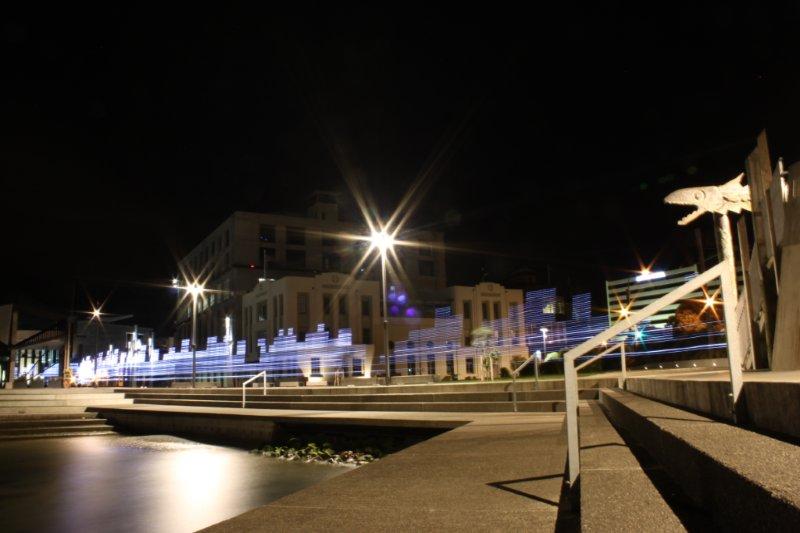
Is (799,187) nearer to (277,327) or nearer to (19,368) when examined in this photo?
(277,327)

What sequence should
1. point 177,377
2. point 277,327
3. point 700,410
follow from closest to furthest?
point 700,410 → point 277,327 → point 177,377

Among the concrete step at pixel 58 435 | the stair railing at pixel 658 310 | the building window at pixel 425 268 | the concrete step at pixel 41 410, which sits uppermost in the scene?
the building window at pixel 425 268

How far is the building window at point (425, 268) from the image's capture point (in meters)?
62.7

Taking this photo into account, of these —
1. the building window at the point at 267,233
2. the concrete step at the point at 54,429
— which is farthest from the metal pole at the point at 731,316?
the building window at the point at 267,233

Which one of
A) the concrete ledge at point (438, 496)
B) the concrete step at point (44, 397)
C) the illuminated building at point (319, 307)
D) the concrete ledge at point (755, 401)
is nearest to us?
the concrete ledge at point (755, 401)

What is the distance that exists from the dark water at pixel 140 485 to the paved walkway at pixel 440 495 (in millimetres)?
2772

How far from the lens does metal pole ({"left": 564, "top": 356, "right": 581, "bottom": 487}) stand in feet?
12.2

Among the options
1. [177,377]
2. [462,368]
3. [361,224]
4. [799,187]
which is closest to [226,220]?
[361,224]

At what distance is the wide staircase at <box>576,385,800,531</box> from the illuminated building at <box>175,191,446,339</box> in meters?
52.6

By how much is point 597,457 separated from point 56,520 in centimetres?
687

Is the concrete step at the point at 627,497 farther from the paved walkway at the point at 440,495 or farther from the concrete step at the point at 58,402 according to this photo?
the concrete step at the point at 58,402

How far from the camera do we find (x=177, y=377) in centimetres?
4697

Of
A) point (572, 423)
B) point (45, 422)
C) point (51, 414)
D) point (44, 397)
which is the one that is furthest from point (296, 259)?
point (572, 423)

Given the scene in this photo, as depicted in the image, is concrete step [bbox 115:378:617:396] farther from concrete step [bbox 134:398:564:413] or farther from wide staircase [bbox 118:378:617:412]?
concrete step [bbox 134:398:564:413]
